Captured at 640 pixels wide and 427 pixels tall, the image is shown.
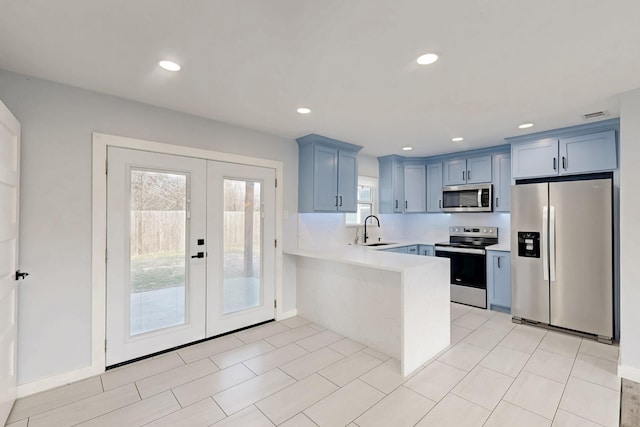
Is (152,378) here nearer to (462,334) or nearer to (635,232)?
(462,334)

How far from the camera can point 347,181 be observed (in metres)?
4.25

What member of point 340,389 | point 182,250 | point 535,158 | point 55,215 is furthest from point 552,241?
point 55,215

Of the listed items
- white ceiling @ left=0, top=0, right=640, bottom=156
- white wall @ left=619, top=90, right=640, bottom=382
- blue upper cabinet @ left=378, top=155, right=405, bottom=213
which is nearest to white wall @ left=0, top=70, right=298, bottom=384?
white ceiling @ left=0, top=0, right=640, bottom=156

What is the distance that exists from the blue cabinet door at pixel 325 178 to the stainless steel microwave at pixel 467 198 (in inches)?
81.4

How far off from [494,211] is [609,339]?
195 cm

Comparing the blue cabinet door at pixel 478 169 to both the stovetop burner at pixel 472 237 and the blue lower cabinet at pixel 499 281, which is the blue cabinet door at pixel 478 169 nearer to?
the stovetop burner at pixel 472 237

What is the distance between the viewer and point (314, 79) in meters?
2.28

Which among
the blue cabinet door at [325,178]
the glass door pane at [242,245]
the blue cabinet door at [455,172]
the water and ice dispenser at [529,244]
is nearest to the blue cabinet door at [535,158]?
the water and ice dispenser at [529,244]

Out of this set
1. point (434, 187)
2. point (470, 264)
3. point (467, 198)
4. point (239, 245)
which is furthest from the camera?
point (434, 187)

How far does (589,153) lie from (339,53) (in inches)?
128

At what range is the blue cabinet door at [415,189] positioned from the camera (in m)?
5.20

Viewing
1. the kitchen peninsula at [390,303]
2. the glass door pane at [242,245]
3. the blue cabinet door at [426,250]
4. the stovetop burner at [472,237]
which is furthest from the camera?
the blue cabinet door at [426,250]

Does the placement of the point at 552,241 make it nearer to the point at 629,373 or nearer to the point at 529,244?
the point at 529,244

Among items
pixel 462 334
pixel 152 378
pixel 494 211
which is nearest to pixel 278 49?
pixel 152 378
